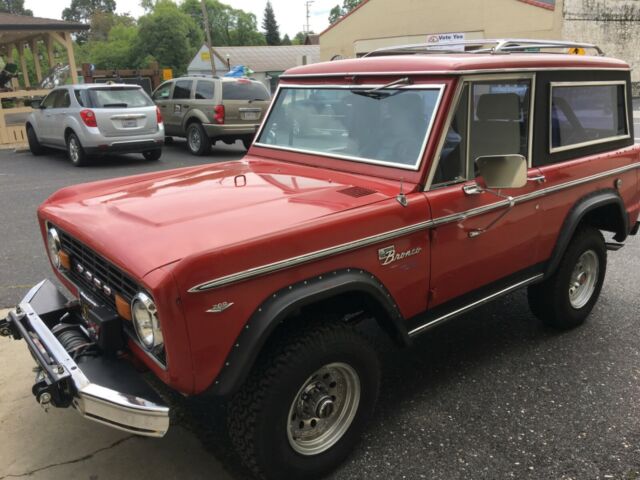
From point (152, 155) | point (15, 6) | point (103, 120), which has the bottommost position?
point (152, 155)

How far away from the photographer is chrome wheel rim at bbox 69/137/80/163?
11.4 m

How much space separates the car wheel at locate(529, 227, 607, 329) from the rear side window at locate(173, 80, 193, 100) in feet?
36.4

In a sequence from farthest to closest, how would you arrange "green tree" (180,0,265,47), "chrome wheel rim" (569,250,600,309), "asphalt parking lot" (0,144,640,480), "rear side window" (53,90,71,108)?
"green tree" (180,0,265,47)
"rear side window" (53,90,71,108)
"chrome wheel rim" (569,250,600,309)
"asphalt parking lot" (0,144,640,480)

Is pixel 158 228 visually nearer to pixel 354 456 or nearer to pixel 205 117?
pixel 354 456

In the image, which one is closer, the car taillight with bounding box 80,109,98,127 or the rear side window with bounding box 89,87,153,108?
the car taillight with bounding box 80,109,98,127

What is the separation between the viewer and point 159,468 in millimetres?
2791

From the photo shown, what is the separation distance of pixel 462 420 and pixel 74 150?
10.6 m

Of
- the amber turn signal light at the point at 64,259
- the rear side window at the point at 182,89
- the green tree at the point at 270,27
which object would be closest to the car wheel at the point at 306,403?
the amber turn signal light at the point at 64,259

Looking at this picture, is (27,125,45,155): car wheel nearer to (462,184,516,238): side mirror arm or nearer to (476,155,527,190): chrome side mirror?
(462,184,516,238): side mirror arm

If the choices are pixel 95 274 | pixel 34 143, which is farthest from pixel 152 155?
pixel 95 274

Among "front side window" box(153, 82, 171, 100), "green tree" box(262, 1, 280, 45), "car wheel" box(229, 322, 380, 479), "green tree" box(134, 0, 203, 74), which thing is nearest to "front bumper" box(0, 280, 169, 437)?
"car wheel" box(229, 322, 380, 479)

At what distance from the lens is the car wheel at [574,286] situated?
393 cm

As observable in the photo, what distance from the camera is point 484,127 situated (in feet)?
10.7

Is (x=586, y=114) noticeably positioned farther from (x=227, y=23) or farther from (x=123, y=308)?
(x=227, y=23)
